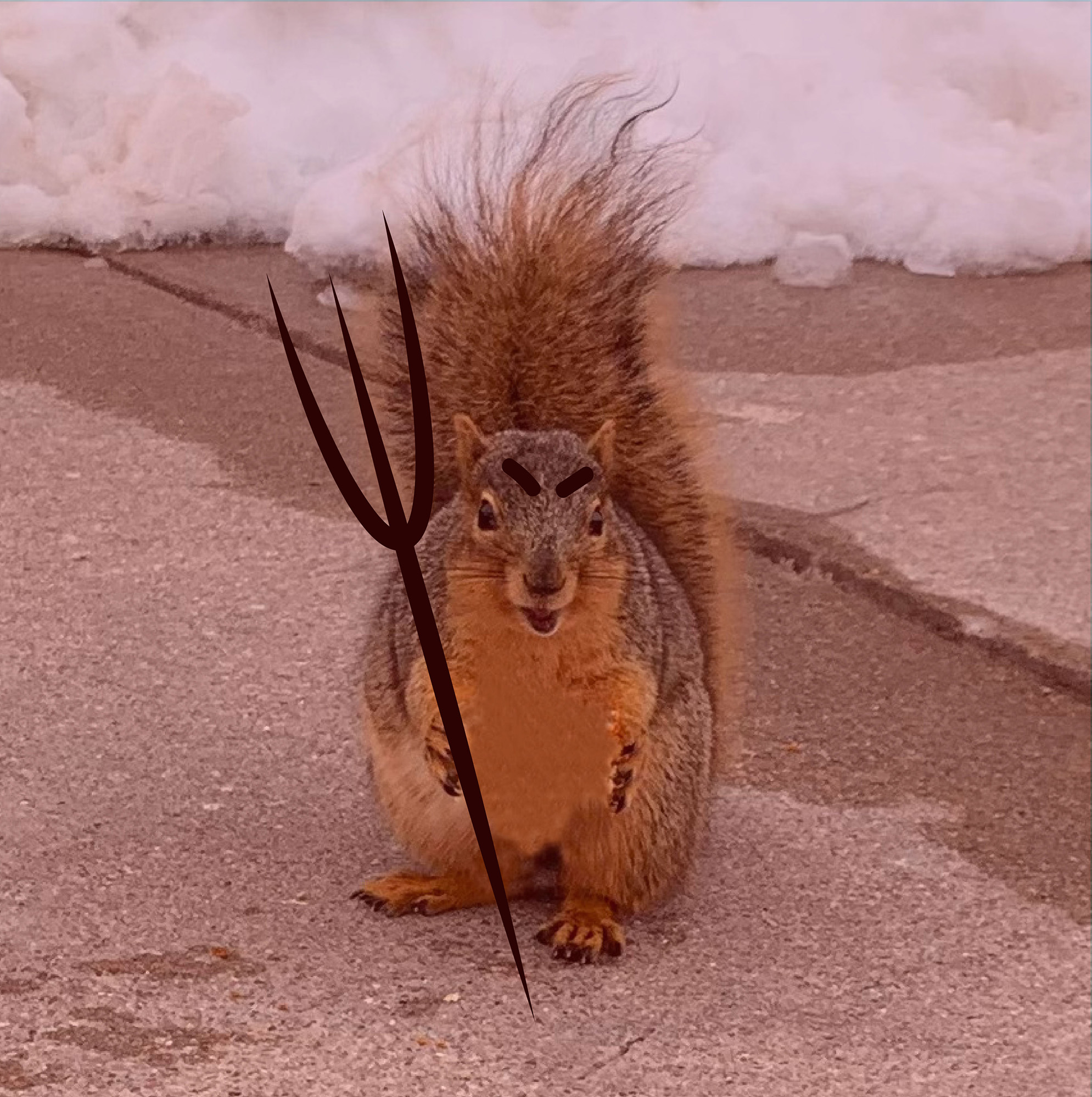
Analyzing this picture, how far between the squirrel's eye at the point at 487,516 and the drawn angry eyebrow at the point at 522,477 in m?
0.01

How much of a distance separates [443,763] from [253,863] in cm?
7

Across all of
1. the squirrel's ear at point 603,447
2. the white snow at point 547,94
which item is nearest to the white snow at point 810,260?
the white snow at point 547,94

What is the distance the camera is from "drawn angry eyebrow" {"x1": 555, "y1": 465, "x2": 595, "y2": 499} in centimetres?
57

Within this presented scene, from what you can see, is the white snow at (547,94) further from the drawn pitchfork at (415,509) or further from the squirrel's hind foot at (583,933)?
the squirrel's hind foot at (583,933)

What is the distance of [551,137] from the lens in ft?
2.09

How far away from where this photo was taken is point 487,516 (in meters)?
0.57

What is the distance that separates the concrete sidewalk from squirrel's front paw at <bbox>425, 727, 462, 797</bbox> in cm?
4

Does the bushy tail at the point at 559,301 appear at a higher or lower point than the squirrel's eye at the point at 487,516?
higher

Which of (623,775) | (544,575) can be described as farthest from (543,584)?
(623,775)

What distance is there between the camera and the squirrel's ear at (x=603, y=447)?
59 centimetres

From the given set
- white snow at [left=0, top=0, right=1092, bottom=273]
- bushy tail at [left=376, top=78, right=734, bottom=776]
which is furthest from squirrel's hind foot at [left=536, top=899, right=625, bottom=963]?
white snow at [left=0, top=0, right=1092, bottom=273]

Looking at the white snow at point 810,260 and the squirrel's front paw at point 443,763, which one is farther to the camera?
the white snow at point 810,260

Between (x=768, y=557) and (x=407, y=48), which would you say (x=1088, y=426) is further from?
(x=407, y=48)

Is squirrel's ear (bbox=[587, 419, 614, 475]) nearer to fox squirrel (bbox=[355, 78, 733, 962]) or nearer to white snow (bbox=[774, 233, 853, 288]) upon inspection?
fox squirrel (bbox=[355, 78, 733, 962])
